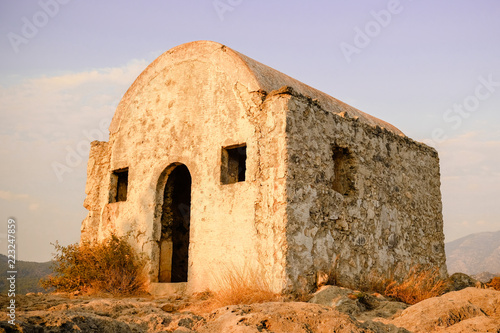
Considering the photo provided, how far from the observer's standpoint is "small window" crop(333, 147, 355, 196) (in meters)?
7.85

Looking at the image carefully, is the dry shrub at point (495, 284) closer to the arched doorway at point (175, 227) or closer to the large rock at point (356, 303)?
the large rock at point (356, 303)

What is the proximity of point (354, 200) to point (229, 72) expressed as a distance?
9.51ft

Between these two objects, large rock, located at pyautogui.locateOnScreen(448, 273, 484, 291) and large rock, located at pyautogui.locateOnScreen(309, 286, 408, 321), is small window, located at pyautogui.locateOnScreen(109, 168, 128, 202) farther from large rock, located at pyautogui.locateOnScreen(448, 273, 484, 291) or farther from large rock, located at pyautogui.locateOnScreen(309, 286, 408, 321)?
large rock, located at pyautogui.locateOnScreen(448, 273, 484, 291)

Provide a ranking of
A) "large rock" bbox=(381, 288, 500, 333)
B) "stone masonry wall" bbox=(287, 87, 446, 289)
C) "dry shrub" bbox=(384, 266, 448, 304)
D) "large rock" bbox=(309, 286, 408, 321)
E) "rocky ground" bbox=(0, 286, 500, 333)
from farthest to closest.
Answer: "dry shrub" bbox=(384, 266, 448, 304)
"stone masonry wall" bbox=(287, 87, 446, 289)
"large rock" bbox=(309, 286, 408, 321)
"large rock" bbox=(381, 288, 500, 333)
"rocky ground" bbox=(0, 286, 500, 333)

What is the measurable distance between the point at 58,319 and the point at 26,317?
8.8 inches

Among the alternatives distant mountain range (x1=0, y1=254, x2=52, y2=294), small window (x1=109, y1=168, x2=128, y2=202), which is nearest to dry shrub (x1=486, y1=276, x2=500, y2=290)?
small window (x1=109, y1=168, x2=128, y2=202)

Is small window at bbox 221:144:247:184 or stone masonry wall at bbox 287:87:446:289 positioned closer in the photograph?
stone masonry wall at bbox 287:87:446:289

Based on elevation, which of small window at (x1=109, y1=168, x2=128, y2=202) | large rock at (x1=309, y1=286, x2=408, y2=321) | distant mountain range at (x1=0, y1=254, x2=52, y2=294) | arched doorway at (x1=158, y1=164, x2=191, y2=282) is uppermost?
small window at (x1=109, y1=168, x2=128, y2=202)

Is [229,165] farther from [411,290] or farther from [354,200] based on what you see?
[411,290]

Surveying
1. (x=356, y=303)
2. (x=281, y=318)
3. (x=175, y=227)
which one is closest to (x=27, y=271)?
(x=175, y=227)

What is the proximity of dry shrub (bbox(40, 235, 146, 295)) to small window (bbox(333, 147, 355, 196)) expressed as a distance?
3.54 metres

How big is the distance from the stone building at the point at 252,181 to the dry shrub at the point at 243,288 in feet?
0.33

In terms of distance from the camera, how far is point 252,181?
6.93 m

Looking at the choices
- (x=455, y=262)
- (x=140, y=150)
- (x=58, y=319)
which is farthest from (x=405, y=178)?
(x=455, y=262)
